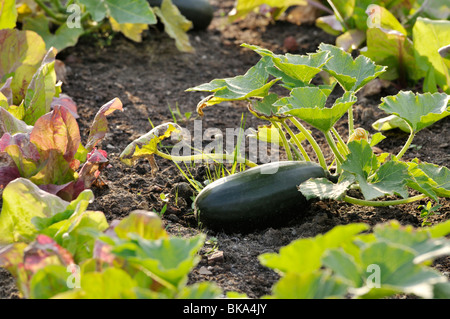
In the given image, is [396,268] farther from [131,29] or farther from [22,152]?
[131,29]

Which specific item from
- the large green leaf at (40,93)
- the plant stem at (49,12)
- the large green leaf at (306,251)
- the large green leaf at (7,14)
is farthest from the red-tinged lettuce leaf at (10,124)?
the plant stem at (49,12)

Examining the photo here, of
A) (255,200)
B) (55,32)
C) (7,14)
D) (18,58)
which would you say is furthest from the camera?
(55,32)

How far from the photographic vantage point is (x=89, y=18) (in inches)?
156

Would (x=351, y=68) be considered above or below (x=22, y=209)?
above

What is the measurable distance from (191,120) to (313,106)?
50.9 inches

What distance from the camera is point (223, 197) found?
2.16m

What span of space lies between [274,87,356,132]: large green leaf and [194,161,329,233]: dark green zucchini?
11.6 inches

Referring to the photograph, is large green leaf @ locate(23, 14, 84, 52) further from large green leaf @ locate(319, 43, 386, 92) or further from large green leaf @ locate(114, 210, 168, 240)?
large green leaf @ locate(114, 210, 168, 240)

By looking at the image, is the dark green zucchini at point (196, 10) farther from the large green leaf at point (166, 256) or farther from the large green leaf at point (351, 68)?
the large green leaf at point (166, 256)

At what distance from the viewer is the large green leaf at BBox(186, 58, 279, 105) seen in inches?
82.9

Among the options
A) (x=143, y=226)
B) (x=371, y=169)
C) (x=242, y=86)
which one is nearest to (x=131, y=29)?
(x=242, y=86)

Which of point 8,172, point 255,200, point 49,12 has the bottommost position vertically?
point 255,200

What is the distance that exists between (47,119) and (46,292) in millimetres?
795

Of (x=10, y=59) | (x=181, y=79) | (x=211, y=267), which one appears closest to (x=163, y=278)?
(x=211, y=267)
